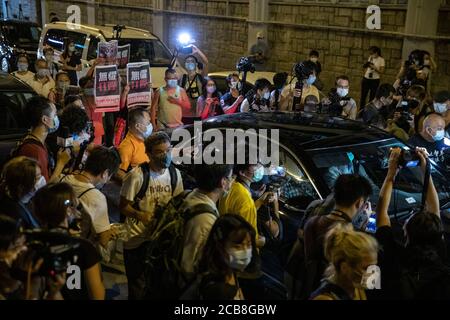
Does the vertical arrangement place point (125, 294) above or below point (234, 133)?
below

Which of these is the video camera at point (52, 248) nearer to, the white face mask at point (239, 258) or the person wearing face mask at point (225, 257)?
the person wearing face mask at point (225, 257)

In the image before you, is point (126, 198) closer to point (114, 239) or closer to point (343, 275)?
point (114, 239)

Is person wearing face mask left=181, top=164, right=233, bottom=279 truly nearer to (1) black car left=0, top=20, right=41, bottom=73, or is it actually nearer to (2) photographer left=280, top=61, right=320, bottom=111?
(2) photographer left=280, top=61, right=320, bottom=111

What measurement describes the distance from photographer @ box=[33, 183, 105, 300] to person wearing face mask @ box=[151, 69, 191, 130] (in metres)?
4.37

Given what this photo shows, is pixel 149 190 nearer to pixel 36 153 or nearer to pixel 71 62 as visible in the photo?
pixel 36 153

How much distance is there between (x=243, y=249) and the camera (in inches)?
115

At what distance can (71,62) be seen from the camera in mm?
12148

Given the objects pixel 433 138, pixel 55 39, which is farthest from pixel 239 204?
pixel 55 39

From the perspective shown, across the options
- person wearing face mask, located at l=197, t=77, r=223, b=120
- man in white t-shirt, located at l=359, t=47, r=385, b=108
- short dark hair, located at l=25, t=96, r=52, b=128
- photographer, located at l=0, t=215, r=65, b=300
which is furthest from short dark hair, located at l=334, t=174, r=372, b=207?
man in white t-shirt, located at l=359, t=47, r=385, b=108

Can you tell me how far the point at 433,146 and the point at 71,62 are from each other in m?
8.30

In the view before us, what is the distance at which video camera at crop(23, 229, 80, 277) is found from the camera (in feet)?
8.55

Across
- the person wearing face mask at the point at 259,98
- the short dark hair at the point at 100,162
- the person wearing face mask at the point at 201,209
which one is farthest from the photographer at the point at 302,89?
the person wearing face mask at the point at 201,209

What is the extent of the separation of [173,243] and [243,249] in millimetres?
512
